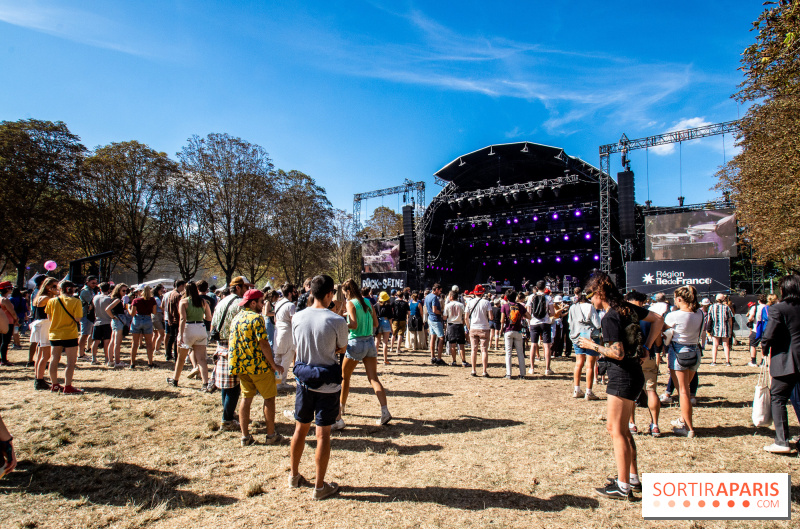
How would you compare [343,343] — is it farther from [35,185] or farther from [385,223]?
[385,223]

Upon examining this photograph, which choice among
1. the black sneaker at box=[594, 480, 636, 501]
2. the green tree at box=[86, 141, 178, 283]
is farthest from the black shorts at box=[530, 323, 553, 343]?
the green tree at box=[86, 141, 178, 283]

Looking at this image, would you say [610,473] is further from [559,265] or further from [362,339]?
[559,265]

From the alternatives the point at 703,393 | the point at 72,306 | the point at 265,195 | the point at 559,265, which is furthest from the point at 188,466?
the point at 559,265

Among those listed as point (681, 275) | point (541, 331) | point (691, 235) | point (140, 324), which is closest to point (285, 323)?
point (140, 324)

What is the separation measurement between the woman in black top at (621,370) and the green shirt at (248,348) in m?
2.95

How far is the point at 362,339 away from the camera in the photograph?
4.91 meters

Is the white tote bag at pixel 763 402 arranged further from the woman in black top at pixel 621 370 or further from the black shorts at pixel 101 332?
the black shorts at pixel 101 332

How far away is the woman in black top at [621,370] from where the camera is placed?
2934 mm

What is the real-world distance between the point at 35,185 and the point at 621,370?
89.6 ft

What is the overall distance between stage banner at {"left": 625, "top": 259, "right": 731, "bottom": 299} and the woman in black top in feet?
55.8

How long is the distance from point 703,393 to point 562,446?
408cm

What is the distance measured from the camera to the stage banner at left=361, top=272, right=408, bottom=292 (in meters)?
28.3

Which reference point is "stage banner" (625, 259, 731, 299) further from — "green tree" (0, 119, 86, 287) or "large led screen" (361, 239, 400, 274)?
"green tree" (0, 119, 86, 287)

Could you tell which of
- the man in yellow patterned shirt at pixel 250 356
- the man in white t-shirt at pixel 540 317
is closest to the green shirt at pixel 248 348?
the man in yellow patterned shirt at pixel 250 356
